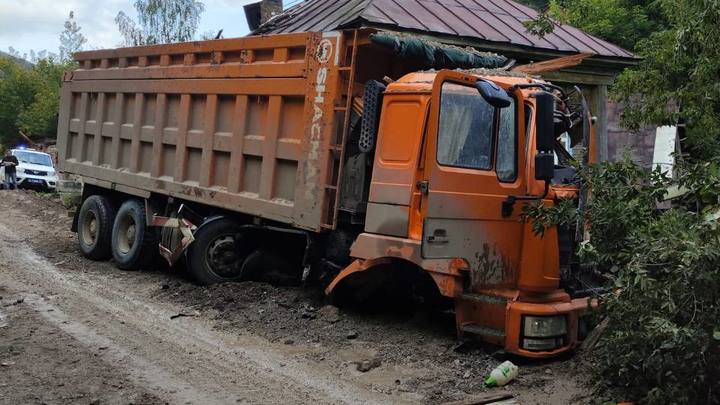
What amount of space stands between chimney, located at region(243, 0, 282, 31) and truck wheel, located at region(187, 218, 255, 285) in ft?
27.9

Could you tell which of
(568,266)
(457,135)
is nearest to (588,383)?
(568,266)

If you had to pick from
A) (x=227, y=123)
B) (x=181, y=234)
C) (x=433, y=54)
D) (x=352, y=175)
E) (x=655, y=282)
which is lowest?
(x=181, y=234)

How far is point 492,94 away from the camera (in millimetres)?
4926

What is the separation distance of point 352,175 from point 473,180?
1249 millimetres

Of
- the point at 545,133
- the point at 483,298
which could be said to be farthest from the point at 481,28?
the point at 483,298

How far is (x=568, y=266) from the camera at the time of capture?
5.47 metres

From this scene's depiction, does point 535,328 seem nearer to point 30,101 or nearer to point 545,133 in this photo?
point 545,133

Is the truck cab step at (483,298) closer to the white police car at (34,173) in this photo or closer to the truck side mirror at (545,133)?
the truck side mirror at (545,133)

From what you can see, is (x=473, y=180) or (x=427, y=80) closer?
(x=473, y=180)

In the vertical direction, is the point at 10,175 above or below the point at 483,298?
below

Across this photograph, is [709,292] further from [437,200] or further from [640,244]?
[437,200]

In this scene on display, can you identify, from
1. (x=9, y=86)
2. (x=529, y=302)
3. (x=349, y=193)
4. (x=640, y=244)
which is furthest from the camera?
(x=9, y=86)

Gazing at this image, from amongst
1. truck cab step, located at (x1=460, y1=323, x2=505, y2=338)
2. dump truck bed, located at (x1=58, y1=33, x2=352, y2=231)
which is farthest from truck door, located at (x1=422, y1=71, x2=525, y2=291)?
dump truck bed, located at (x1=58, y1=33, x2=352, y2=231)

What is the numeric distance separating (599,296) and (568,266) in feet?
3.93
